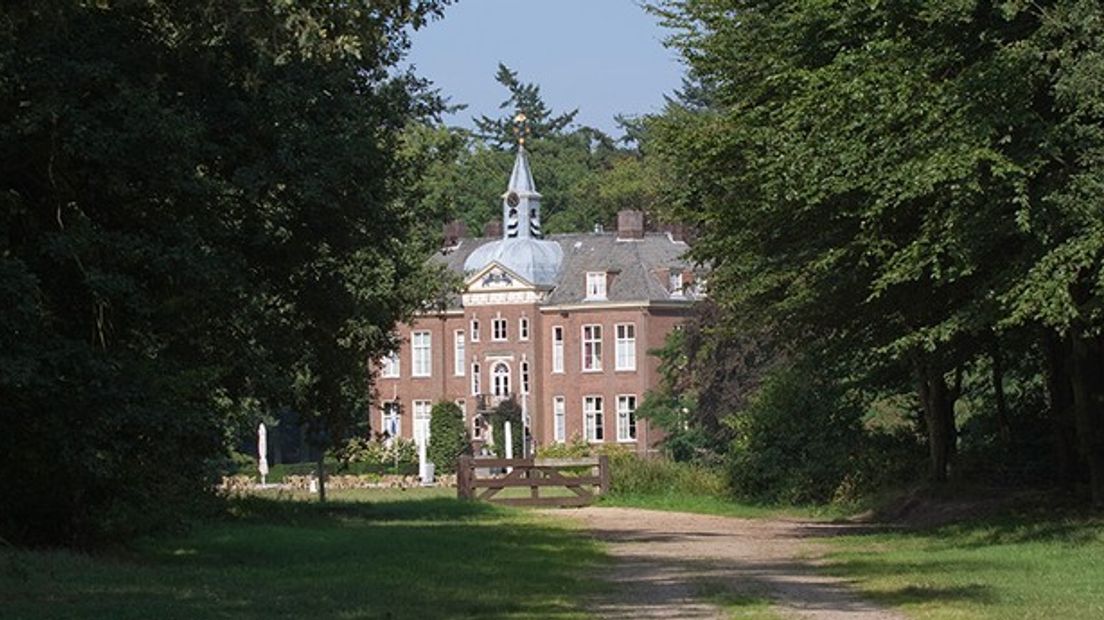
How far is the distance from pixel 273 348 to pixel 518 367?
6465cm

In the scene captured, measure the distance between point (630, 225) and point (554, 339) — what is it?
6.76 meters

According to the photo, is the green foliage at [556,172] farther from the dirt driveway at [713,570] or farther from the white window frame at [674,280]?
the dirt driveway at [713,570]

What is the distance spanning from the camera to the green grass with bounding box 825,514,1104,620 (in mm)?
17641

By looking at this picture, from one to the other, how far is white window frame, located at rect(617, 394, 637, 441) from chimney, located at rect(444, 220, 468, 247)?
14.7 meters

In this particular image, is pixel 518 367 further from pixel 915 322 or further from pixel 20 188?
pixel 20 188

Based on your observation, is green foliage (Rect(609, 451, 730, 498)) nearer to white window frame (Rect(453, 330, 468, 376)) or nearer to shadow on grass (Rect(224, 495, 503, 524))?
shadow on grass (Rect(224, 495, 503, 524))

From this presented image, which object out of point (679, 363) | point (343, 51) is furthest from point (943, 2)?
point (679, 363)

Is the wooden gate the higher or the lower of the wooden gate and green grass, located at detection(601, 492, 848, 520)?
the higher

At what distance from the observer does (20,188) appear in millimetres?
23109

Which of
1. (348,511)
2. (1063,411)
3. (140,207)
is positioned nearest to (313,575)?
(140,207)

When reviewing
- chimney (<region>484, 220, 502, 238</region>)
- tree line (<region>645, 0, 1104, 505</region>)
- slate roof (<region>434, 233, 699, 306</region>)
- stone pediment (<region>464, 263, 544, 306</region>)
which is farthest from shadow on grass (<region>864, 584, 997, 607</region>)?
chimney (<region>484, 220, 502, 238</region>)

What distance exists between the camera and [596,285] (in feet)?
314

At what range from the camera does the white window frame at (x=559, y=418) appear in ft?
315

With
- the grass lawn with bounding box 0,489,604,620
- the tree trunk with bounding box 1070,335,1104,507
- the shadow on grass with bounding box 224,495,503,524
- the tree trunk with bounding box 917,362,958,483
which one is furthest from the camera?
the tree trunk with bounding box 917,362,958,483
